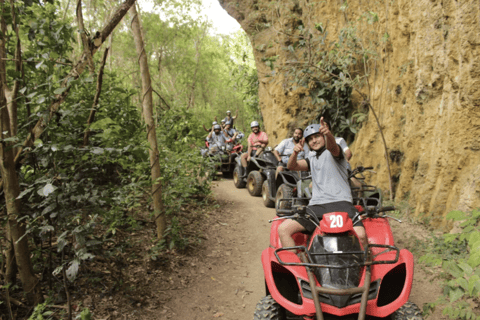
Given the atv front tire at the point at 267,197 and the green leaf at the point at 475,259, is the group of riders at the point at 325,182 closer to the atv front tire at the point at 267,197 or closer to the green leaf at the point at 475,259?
the green leaf at the point at 475,259

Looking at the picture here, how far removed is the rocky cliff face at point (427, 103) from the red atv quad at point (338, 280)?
2552mm

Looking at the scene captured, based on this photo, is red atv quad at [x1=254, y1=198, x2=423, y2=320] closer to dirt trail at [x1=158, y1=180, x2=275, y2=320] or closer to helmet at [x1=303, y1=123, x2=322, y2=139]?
helmet at [x1=303, y1=123, x2=322, y2=139]

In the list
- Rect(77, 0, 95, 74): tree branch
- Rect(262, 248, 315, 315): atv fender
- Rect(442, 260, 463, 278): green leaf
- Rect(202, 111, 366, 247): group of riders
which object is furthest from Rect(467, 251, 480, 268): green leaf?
Rect(77, 0, 95, 74): tree branch

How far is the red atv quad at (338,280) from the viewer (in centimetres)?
222

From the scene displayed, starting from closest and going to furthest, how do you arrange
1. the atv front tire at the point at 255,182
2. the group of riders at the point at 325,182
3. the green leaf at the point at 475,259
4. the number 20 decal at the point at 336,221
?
the green leaf at the point at 475,259
the number 20 decal at the point at 336,221
the group of riders at the point at 325,182
the atv front tire at the point at 255,182

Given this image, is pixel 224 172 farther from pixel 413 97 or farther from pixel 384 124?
pixel 413 97

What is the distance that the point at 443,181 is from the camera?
4.84 meters

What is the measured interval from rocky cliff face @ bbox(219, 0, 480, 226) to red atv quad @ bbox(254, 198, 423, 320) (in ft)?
8.37

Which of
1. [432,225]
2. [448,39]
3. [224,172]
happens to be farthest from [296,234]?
[224,172]

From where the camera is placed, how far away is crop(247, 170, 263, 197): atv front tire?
28.0 ft

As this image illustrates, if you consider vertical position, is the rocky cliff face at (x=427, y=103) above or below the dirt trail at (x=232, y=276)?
above

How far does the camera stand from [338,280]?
2311 millimetres

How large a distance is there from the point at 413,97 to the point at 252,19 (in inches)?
374

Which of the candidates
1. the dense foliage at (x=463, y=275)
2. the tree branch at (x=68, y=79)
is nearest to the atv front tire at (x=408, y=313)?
the dense foliage at (x=463, y=275)
